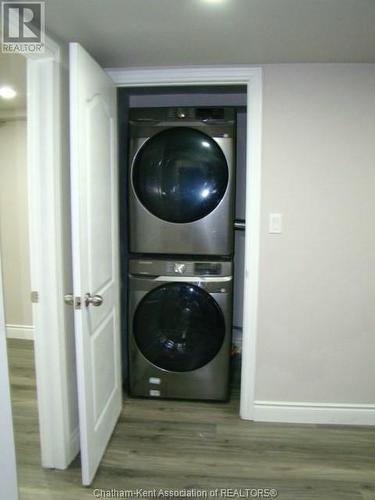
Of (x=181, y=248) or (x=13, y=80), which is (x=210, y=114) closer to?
(x=181, y=248)

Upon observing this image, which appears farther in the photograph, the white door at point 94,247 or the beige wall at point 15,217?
the beige wall at point 15,217

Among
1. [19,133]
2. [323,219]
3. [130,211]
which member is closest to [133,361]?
[130,211]

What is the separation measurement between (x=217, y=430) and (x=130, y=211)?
4.73 feet

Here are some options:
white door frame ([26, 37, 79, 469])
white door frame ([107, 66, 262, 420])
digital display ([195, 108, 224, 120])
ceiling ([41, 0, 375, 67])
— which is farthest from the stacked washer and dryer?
white door frame ([26, 37, 79, 469])

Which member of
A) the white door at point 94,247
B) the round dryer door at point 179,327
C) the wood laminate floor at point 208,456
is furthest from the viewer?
the round dryer door at point 179,327

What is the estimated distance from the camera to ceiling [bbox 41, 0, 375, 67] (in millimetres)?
1200

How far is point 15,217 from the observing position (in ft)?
7.22

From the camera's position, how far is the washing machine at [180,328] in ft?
6.62

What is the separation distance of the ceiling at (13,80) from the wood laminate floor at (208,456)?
1.90 meters

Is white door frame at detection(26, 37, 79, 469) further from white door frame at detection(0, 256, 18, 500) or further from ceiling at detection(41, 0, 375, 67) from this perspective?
white door frame at detection(0, 256, 18, 500)

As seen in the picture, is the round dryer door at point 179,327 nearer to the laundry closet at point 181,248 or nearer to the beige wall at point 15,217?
the laundry closet at point 181,248

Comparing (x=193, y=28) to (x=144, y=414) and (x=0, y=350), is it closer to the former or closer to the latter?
(x=0, y=350)

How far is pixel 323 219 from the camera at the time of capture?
184cm

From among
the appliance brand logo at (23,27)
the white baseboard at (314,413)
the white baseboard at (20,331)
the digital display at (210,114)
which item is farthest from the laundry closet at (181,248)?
the white baseboard at (20,331)
